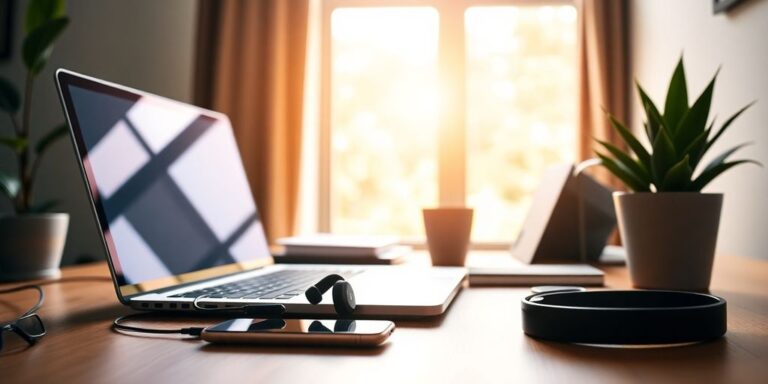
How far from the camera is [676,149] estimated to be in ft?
2.73

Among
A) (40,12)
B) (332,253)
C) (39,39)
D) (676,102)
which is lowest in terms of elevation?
(332,253)

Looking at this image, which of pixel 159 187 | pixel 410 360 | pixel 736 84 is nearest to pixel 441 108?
pixel 736 84

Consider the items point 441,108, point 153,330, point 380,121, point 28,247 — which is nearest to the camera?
point 153,330

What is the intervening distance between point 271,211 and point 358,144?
57 centimetres

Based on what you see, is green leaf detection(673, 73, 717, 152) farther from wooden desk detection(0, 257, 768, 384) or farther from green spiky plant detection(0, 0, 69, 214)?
green spiky plant detection(0, 0, 69, 214)

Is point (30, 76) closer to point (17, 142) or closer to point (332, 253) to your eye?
point (17, 142)

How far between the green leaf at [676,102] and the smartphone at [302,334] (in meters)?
0.55

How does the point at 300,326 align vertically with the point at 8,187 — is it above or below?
below

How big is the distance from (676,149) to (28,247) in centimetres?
108

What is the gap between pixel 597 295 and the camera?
0.57m

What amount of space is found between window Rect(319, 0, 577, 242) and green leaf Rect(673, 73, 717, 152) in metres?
1.90

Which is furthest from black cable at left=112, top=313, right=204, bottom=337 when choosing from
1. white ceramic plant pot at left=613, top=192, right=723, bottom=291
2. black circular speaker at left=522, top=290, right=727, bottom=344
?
white ceramic plant pot at left=613, top=192, right=723, bottom=291

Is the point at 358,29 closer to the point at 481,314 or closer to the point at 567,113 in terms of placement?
the point at 567,113

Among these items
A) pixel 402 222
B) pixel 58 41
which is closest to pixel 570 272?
pixel 402 222
